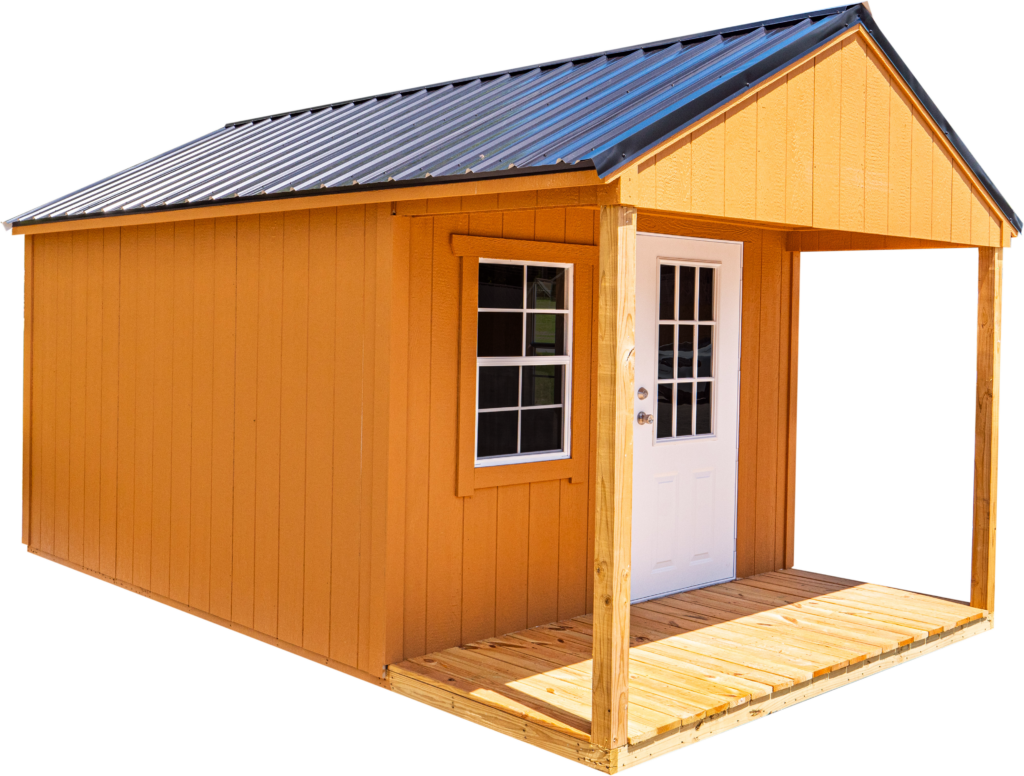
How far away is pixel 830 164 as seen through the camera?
5656 millimetres

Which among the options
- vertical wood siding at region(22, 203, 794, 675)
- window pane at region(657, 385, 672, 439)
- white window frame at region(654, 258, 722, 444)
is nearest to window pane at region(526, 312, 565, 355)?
vertical wood siding at region(22, 203, 794, 675)

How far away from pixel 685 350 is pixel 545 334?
1.23m

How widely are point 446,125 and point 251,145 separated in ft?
8.11

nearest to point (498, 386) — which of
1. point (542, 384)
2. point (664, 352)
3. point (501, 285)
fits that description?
point (542, 384)

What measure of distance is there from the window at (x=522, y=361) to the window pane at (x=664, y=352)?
0.79 metres

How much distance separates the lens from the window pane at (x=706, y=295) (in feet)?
24.0

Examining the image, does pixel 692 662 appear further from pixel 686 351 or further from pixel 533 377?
pixel 686 351

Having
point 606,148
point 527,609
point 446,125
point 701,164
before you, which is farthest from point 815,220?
point 527,609

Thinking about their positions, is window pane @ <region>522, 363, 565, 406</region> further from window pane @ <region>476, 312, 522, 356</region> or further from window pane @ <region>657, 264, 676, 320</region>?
window pane @ <region>657, 264, 676, 320</region>

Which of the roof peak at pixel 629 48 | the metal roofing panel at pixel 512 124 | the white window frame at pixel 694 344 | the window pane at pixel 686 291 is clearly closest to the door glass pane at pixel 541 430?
the white window frame at pixel 694 344

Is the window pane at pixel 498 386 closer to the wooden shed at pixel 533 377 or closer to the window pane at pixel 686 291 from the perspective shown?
the wooden shed at pixel 533 377

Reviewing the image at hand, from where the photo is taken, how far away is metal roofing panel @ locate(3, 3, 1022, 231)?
190 inches

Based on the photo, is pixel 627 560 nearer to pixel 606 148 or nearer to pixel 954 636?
pixel 606 148

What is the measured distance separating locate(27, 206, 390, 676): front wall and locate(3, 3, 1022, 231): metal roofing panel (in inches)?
11.5
